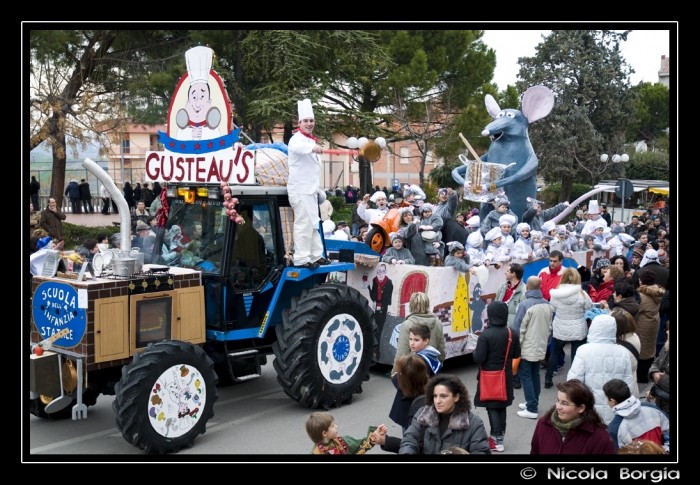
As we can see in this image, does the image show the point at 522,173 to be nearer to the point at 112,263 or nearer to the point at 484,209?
the point at 484,209

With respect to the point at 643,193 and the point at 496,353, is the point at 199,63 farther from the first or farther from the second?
the point at 643,193

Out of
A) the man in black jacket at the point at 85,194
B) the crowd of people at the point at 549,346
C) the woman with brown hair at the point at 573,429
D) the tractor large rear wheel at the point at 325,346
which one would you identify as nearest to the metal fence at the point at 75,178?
the man in black jacket at the point at 85,194

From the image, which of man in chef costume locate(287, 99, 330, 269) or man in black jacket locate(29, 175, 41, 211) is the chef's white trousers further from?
man in black jacket locate(29, 175, 41, 211)

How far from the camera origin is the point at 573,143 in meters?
35.6

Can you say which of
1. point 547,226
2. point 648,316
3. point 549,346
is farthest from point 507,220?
point 648,316

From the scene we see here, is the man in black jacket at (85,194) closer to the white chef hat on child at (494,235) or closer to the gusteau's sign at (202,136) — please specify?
the white chef hat on child at (494,235)

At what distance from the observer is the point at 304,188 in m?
7.87

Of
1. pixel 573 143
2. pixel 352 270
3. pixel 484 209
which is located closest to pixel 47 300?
pixel 352 270

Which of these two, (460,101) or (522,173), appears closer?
(522,173)

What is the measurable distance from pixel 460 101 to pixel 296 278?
25.8 metres

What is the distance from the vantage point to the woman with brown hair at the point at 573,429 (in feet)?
15.9

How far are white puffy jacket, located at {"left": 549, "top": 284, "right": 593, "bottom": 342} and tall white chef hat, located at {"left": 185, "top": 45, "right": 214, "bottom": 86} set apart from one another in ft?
14.6

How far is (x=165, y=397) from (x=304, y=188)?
8.31 feet
